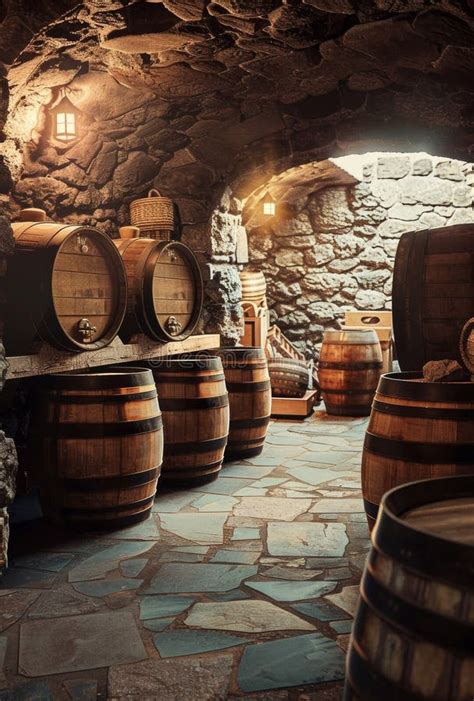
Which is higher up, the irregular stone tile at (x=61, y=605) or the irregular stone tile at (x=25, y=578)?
the irregular stone tile at (x=25, y=578)

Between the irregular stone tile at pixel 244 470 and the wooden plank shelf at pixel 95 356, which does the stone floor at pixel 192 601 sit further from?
the wooden plank shelf at pixel 95 356

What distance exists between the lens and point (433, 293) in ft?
12.3

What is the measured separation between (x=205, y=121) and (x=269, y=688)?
4.54 metres

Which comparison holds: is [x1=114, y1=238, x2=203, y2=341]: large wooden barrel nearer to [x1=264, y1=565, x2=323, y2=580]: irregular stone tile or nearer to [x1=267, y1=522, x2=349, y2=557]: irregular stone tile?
[x1=267, y1=522, x2=349, y2=557]: irregular stone tile

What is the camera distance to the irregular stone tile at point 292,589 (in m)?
2.72

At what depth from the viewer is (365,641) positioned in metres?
1.27

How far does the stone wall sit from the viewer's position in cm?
913

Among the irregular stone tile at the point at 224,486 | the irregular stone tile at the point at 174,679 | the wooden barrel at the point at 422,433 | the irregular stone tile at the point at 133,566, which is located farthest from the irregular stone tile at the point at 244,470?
the irregular stone tile at the point at 174,679

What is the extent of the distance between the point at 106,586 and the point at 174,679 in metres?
0.82

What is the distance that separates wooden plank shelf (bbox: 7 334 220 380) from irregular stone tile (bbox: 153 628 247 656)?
5.01ft

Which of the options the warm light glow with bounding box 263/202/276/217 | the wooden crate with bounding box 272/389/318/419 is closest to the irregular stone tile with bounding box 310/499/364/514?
the wooden crate with bounding box 272/389/318/419

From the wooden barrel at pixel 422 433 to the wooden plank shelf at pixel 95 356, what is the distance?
179 centimetres

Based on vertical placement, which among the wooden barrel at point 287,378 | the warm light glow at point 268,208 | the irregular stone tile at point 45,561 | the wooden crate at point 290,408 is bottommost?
the irregular stone tile at point 45,561

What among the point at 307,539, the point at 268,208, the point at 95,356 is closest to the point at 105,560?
the point at 307,539
